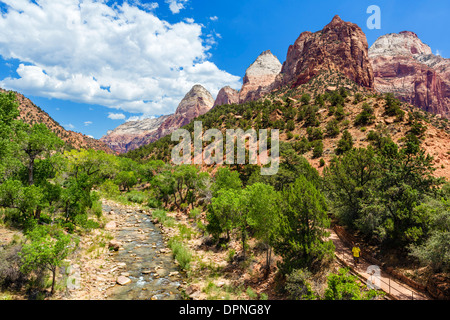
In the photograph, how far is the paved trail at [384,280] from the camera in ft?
37.9

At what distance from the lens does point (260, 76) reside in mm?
177875

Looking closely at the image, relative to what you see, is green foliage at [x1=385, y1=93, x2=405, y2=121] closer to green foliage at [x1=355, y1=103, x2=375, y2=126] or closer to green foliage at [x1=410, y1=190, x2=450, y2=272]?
green foliage at [x1=355, y1=103, x2=375, y2=126]

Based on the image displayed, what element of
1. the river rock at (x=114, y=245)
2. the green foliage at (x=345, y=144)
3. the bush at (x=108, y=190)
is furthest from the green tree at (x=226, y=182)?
the bush at (x=108, y=190)

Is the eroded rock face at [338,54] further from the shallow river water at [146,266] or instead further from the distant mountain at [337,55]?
the shallow river water at [146,266]

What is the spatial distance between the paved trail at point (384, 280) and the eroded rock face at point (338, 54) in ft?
301

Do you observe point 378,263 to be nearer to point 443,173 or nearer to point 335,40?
point 443,173

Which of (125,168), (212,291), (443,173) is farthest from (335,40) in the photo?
(212,291)

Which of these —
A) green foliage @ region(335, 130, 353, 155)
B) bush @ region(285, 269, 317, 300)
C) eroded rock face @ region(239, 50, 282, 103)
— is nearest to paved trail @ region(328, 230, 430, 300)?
bush @ region(285, 269, 317, 300)

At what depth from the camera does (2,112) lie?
1447cm

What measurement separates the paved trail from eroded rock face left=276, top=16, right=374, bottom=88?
91.7 m

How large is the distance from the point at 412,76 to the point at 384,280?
198661mm

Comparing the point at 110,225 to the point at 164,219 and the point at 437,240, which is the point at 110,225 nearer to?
the point at 164,219

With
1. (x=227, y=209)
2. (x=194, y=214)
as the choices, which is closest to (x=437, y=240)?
(x=227, y=209)
